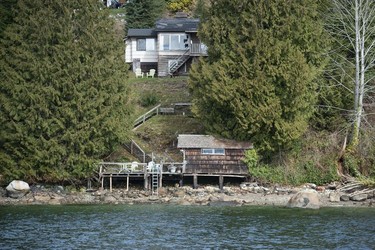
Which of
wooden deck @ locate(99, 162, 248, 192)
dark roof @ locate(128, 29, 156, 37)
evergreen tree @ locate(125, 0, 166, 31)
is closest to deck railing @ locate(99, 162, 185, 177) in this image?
wooden deck @ locate(99, 162, 248, 192)

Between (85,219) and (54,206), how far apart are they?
6.40 m

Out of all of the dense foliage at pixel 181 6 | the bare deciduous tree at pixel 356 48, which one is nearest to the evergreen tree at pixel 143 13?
the dense foliage at pixel 181 6

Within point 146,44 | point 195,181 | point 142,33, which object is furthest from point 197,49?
point 195,181

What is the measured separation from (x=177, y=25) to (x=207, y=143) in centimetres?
2658

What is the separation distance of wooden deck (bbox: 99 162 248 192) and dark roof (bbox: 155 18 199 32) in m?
24.0

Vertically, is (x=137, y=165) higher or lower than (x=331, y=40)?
lower

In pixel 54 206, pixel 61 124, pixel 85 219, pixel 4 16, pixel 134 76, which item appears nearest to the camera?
pixel 85 219

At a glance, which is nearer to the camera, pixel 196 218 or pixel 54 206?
pixel 196 218

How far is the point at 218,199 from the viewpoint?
47.3 m

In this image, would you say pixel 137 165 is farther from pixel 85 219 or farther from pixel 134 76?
pixel 134 76

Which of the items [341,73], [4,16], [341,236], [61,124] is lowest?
[341,236]

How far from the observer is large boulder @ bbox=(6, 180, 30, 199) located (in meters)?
48.4

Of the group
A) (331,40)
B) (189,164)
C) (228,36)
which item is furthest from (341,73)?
(189,164)

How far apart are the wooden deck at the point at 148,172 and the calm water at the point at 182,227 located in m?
4.98
